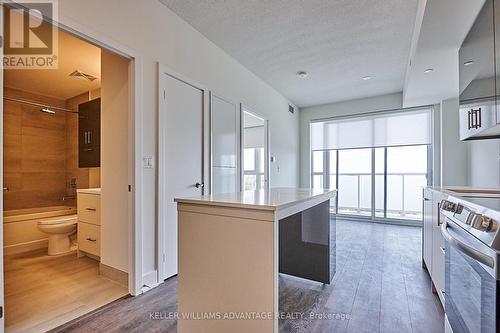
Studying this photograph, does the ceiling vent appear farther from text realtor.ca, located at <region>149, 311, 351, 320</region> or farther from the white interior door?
text realtor.ca, located at <region>149, 311, 351, 320</region>

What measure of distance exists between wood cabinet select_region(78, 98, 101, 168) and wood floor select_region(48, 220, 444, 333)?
7.04 ft

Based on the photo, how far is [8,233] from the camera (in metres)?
3.26

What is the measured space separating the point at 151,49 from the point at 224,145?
57.0 inches

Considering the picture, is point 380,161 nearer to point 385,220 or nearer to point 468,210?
point 385,220

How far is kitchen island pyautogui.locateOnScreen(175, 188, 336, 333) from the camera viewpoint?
1202 millimetres

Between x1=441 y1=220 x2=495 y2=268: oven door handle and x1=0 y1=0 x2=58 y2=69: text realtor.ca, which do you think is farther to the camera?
x1=0 y1=0 x2=58 y2=69: text realtor.ca

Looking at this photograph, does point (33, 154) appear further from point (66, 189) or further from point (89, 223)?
point (89, 223)

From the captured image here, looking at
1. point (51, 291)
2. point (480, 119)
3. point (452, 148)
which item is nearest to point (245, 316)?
point (51, 291)

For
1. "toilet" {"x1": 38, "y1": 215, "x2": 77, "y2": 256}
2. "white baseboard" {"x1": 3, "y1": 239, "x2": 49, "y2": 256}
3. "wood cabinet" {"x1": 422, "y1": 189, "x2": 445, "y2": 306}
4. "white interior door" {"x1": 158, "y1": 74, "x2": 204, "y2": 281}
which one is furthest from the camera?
"white baseboard" {"x1": 3, "y1": 239, "x2": 49, "y2": 256}

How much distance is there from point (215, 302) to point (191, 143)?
178 centimetres

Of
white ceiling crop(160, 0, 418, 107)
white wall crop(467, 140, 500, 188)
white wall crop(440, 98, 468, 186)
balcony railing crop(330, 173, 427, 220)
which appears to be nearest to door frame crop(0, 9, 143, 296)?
white ceiling crop(160, 0, 418, 107)

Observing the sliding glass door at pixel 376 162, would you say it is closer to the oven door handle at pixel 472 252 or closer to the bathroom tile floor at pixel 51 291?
the oven door handle at pixel 472 252

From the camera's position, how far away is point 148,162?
224 cm

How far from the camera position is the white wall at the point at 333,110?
4973 millimetres
